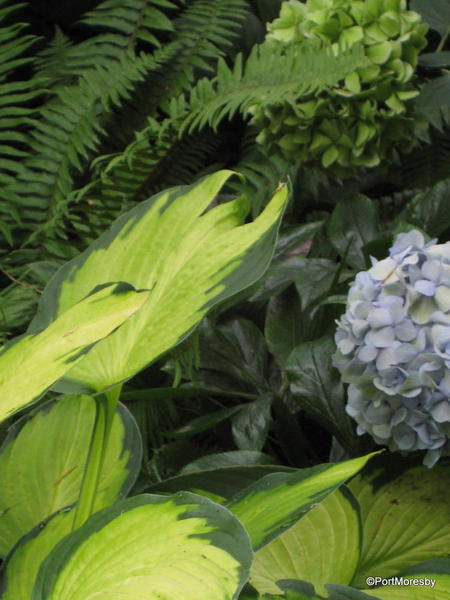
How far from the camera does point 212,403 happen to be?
1.17 m

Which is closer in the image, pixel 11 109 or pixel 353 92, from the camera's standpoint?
pixel 353 92

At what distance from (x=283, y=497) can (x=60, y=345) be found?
214mm

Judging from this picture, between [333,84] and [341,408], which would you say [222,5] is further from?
[341,408]

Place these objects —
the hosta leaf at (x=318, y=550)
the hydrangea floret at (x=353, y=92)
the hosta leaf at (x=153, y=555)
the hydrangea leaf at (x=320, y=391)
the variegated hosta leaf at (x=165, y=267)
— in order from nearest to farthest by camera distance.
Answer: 1. the hosta leaf at (x=153, y=555)
2. the variegated hosta leaf at (x=165, y=267)
3. the hosta leaf at (x=318, y=550)
4. the hydrangea leaf at (x=320, y=391)
5. the hydrangea floret at (x=353, y=92)

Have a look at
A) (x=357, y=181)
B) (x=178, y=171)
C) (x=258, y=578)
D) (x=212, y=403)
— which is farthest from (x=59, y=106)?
(x=258, y=578)

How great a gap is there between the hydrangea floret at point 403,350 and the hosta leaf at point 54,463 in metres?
0.25

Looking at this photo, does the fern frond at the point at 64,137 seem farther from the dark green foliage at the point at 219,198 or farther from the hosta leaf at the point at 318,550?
the hosta leaf at the point at 318,550

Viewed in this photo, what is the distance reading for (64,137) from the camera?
1.49 meters

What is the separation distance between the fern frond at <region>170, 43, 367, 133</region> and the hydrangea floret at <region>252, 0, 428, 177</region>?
4 cm

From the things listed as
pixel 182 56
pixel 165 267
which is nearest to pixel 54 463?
pixel 165 267

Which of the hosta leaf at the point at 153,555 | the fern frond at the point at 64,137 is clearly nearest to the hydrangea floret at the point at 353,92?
the fern frond at the point at 64,137

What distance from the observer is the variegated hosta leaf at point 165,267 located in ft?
1.99

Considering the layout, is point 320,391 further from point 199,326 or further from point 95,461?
point 95,461

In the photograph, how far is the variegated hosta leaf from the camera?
1.99 ft
